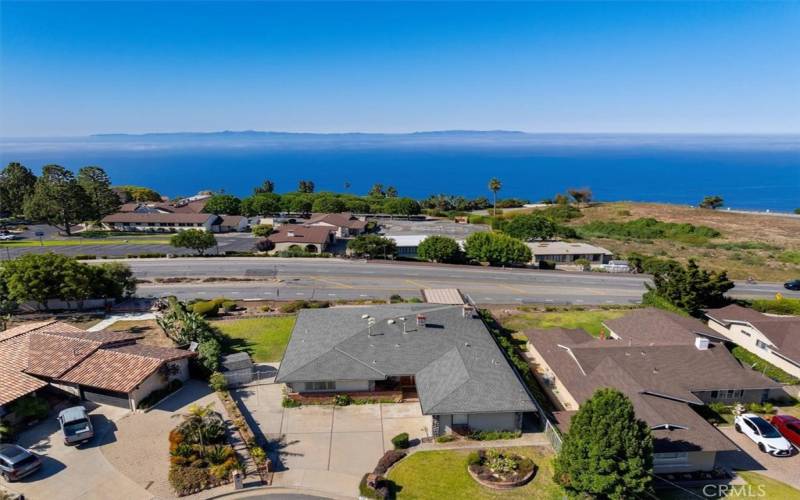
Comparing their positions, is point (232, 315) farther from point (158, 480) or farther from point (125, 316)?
point (158, 480)

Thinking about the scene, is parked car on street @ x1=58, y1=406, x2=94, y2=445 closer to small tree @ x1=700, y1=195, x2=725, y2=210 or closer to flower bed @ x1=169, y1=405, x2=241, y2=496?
flower bed @ x1=169, y1=405, x2=241, y2=496

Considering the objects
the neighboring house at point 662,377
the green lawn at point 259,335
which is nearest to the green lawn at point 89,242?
the green lawn at point 259,335

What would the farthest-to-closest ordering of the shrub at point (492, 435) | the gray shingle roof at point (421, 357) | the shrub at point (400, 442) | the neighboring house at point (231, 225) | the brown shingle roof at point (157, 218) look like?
the neighboring house at point (231, 225) < the brown shingle roof at point (157, 218) < the gray shingle roof at point (421, 357) < the shrub at point (492, 435) < the shrub at point (400, 442)

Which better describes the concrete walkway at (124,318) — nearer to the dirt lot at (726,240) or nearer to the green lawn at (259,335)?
the green lawn at (259,335)

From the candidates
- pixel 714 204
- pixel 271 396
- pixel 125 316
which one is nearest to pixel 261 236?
pixel 125 316

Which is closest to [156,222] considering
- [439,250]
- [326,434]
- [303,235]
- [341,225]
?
[303,235]

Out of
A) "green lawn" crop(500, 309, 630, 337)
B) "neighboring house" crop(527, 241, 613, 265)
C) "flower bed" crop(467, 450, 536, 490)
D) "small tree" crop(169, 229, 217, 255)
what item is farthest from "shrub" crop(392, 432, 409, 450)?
"small tree" crop(169, 229, 217, 255)

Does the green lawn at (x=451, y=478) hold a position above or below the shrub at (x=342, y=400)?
below
